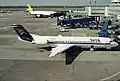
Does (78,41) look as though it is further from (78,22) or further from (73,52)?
(78,22)

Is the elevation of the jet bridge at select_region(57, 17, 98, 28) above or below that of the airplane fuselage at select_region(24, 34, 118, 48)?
below

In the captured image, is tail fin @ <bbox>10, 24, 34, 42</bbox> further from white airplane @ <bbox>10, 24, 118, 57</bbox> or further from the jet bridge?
the jet bridge

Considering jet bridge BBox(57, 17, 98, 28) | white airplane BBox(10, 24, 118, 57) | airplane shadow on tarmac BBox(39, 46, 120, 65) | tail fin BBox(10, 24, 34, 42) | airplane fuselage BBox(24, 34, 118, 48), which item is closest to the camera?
airplane shadow on tarmac BBox(39, 46, 120, 65)

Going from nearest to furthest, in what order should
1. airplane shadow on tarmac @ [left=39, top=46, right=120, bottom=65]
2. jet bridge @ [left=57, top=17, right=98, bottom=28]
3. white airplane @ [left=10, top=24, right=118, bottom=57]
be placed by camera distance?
1. airplane shadow on tarmac @ [left=39, top=46, right=120, bottom=65]
2. white airplane @ [left=10, top=24, right=118, bottom=57]
3. jet bridge @ [left=57, top=17, right=98, bottom=28]

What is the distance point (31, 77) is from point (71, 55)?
1319 centimetres

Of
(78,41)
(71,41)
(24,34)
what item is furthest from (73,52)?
(24,34)

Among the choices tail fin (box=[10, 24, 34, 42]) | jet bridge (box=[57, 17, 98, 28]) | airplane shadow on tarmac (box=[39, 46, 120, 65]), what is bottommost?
jet bridge (box=[57, 17, 98, 28])

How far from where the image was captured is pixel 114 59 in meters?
42.0

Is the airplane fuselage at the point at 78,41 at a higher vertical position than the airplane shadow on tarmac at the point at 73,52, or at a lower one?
higher

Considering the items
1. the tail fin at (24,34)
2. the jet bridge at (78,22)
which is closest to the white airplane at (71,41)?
the tail fin at (24,34)

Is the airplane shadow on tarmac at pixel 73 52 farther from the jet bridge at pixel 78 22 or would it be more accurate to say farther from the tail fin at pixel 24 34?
the jet bridge at pixel 78 22

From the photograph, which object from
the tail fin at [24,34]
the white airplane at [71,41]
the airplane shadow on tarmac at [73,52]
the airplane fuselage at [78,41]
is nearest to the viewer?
the airplane shadow on tarmac at [73,52]

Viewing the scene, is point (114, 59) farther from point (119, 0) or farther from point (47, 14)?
point (47, 14)

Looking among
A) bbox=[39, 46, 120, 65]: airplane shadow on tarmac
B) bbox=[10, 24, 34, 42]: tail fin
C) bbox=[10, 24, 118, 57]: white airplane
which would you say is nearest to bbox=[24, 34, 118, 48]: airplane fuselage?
bbox=[10, 24, 118, 57]: white airplane
